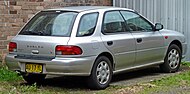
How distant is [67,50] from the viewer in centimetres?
800

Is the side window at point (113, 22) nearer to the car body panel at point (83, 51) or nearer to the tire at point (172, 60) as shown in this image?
the car body panel at point (83, 51)

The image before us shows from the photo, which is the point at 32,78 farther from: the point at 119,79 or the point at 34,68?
the point at 119,79

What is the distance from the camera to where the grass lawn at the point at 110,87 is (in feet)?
27.2

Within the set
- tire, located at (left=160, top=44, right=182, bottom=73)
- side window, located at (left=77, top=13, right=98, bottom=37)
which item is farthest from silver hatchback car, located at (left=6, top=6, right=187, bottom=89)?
tire, located at (left=160, top=44, right=182, bottom=73)

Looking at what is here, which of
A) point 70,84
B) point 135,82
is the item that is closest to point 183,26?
point 135,82

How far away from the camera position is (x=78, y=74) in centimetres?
811

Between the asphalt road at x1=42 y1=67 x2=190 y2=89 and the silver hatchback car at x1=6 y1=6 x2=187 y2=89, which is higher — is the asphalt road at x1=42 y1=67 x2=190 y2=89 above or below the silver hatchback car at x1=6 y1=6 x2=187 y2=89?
below

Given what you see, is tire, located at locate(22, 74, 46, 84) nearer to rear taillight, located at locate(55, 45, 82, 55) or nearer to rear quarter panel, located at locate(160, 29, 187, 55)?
rear taillight, located at locate(55, 45, 82, 55)

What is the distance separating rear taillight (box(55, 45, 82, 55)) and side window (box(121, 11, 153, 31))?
68.1 inches

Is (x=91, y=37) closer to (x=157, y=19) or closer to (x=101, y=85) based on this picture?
(x=101, y=85)

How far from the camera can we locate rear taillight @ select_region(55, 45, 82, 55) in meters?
8.00

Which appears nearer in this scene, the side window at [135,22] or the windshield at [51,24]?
the windshield at [51,24]

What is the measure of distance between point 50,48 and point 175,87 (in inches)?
96.8

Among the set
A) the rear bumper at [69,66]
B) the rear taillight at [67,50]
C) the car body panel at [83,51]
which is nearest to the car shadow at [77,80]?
the rear bumper at [69,66]
